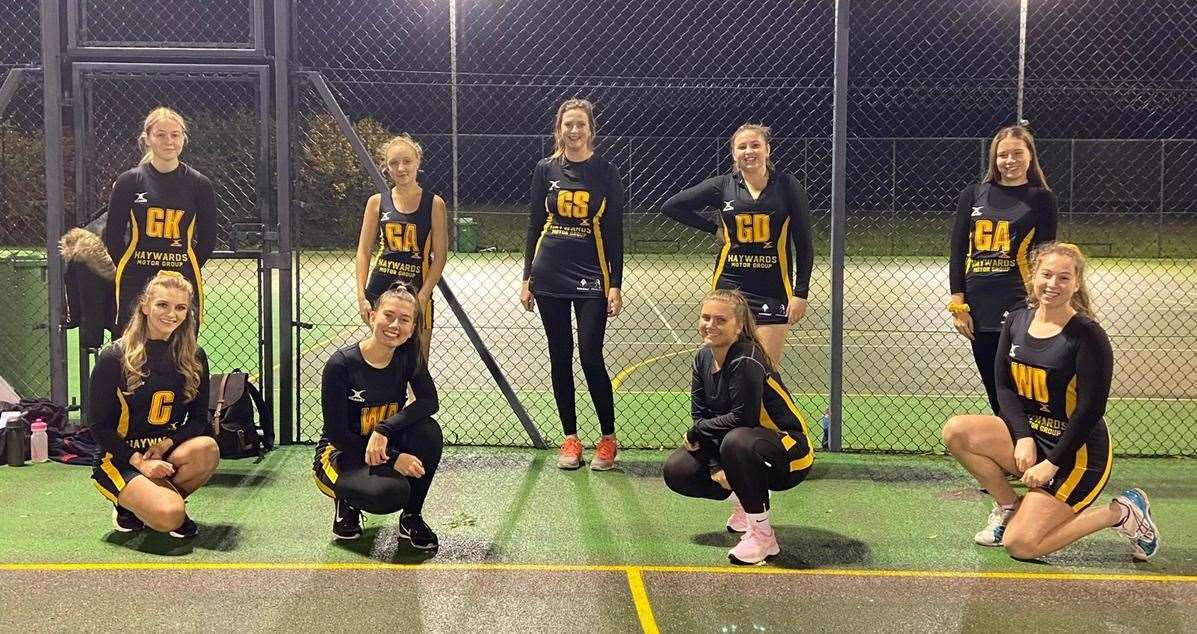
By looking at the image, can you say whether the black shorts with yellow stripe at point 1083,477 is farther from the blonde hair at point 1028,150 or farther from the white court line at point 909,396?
the white court line at point 909,396

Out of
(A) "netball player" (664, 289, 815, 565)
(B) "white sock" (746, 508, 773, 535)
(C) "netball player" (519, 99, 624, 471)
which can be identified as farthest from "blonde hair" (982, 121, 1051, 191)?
(B) "white sock" (746, 508, 773, 535)

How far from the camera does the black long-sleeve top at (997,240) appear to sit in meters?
4.95

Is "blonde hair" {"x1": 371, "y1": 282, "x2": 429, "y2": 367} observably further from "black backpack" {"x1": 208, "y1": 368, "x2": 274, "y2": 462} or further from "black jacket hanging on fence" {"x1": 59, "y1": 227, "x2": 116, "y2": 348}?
"black jacket hanging on fence" {"x1": 59, "y1": 227, "x2": 116, "y2": 348}

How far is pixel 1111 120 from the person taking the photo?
2555 cm

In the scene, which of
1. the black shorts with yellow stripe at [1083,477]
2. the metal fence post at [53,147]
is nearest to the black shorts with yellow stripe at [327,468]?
the metal fence post at [53,147]

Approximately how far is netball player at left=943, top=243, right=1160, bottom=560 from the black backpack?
3636 millimetres

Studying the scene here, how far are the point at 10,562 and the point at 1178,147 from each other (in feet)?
80.9

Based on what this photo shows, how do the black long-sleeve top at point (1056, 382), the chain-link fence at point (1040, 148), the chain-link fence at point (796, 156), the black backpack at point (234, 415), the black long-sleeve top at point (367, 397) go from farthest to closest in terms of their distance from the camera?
the chain-link fence at point (1040, 148)
the chain-link fence at point (796, 156)
the black backpack at point (234, 415)
the black long-sleeve top at point (367, 397)
the black long-sleeve top at point (1056, 382)

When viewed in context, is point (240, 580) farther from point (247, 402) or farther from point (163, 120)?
point (163, 120)

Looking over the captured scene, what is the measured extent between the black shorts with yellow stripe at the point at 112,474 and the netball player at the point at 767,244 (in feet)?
9.40

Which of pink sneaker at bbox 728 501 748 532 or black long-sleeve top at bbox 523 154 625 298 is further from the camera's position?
black long-sleeve top at bbox 523 154 625 298

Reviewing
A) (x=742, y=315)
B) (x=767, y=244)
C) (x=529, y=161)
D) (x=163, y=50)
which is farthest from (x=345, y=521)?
(x=529, y=161)

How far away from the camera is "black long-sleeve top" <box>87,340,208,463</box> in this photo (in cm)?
426

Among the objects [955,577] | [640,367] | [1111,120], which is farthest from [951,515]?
[1111,120]
